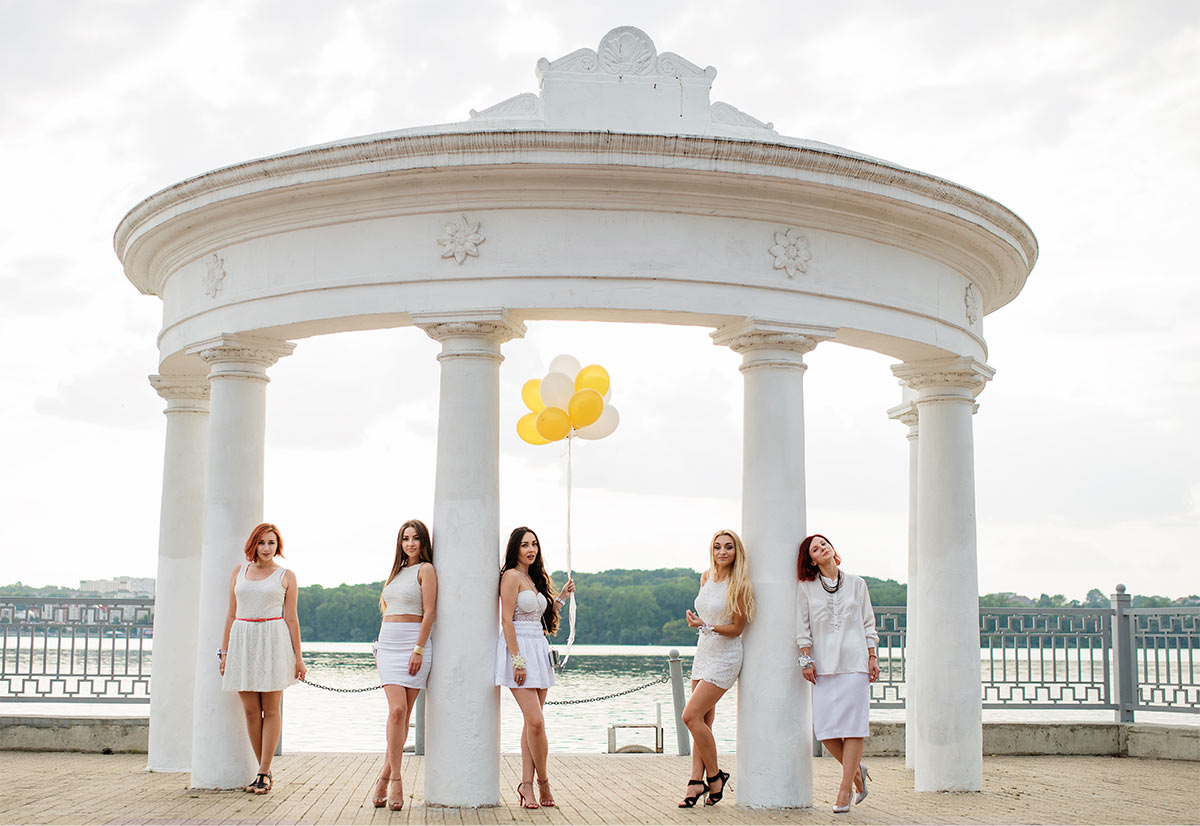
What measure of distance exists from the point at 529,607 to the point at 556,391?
3061 millimetres

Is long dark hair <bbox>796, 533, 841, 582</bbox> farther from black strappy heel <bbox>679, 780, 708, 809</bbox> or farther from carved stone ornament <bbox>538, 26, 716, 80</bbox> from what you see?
carved stone ornament <bbox>538, 26, 716, 80</bbox>

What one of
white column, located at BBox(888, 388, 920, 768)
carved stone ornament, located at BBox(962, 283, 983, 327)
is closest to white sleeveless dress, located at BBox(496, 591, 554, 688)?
white column, located at BBox(888, 388, 920, 768)

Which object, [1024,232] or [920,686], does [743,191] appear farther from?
[920,686]

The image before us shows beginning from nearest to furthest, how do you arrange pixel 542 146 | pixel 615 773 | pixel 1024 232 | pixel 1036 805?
pixel 542 146
pixel 1036 805
pixel 1024 232
pixel 615 773

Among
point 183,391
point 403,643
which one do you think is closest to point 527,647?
point 403,643

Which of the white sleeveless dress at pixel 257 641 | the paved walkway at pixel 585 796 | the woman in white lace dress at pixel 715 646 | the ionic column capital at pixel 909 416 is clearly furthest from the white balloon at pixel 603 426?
the ionic column capital at pixel 909 416

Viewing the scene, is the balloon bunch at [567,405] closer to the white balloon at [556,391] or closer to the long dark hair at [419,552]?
the white balloon at [556,391]

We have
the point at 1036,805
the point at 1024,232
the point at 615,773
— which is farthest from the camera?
the point at 615,773

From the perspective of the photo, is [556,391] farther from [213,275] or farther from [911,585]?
[911,585]

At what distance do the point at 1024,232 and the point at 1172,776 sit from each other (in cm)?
743

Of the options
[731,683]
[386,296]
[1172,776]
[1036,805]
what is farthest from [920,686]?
[386,296]

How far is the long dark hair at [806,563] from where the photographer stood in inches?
492

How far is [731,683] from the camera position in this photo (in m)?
12.6

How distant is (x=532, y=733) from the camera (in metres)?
12.3
